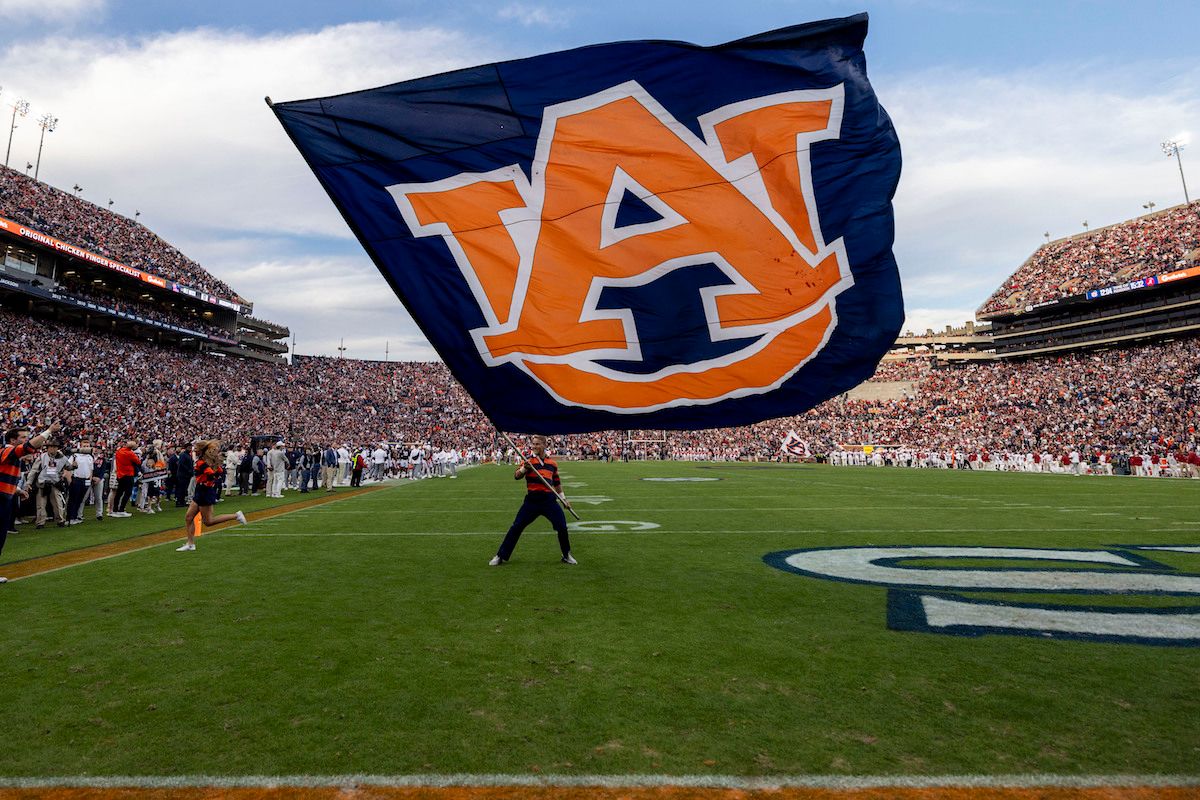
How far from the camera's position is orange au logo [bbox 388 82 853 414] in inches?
200

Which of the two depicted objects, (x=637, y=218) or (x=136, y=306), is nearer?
(x=637, y=218)

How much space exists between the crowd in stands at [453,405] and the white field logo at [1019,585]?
24169 millimetres

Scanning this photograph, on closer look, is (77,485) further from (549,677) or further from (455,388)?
(455,388)

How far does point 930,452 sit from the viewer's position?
45938 millimetres

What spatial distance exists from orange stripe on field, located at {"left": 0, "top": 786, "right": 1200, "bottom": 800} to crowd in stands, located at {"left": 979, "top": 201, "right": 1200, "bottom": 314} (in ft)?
215

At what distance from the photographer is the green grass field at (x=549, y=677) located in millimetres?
3021

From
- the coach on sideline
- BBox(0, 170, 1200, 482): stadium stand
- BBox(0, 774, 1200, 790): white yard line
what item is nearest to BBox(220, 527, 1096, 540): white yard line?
the coach on sideline

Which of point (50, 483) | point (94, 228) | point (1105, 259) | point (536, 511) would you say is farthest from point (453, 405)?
point (536, 511)

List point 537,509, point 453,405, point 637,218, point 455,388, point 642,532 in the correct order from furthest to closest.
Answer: point 455,388, point 453,405, point 642,532, point 537,509, point 637,218

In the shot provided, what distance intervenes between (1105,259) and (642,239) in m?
71.6

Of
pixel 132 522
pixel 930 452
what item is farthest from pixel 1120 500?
pixel 930 452

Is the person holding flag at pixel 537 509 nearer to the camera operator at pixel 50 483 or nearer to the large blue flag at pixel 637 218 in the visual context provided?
the large blue flag at pixel 637 218

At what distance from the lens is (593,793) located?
270 centimetres

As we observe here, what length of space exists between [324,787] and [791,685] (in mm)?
2520
